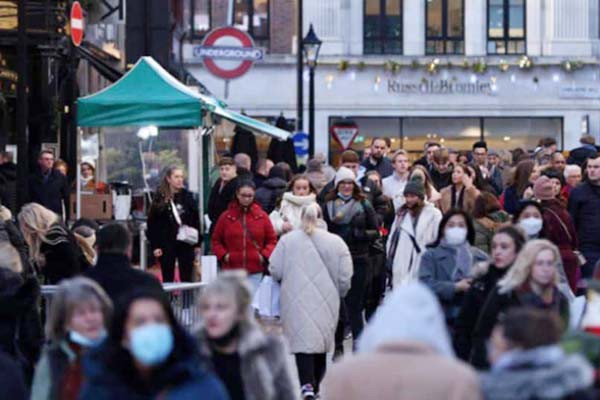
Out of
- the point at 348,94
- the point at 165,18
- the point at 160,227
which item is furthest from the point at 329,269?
the point at 348,94

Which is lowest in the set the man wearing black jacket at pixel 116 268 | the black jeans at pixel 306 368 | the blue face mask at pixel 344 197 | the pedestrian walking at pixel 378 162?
the black jeans at pixel 306 368

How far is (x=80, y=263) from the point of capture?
13.8 metres

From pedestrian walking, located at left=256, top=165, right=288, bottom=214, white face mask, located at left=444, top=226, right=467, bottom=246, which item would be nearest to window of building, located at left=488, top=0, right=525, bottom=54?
pedestrian walking, located at left=256, top=165, right=288, bottom=214

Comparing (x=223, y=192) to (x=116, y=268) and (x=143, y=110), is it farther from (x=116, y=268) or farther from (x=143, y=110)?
(x=116, y=268)

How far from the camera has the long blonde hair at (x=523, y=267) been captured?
9.92 meters

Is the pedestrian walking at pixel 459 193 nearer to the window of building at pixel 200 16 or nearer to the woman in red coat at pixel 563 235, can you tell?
the woman in red coat at pixel 563 235

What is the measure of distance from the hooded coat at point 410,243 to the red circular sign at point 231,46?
12.9 meters

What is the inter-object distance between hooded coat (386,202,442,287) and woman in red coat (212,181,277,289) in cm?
136

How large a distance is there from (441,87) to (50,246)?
40564mm

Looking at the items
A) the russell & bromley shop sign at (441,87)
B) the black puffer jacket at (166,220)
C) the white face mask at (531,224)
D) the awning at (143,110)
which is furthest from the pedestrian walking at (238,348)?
the russell & bromley shop sign at (441,87)

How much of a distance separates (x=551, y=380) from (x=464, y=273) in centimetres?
542

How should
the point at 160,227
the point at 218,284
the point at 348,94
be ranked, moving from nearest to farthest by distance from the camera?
the point at 218,284 → the point at 160,227 → the point at 348,94

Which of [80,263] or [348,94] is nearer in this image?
[80,263]

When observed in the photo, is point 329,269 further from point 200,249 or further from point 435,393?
point 435,393
